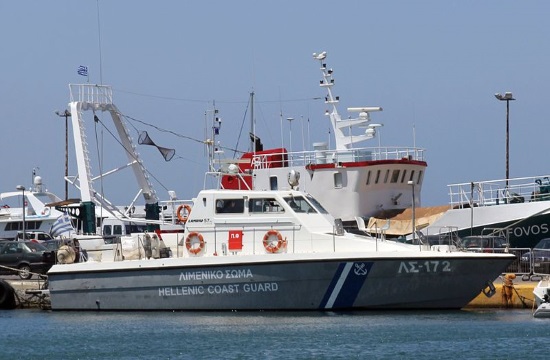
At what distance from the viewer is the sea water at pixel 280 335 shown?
2480 cm

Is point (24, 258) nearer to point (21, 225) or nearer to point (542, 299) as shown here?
point (542, 299)

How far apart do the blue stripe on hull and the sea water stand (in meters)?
0.27

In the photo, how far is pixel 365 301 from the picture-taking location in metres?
29.7

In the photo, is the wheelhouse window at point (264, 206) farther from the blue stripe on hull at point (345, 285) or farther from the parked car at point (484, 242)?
the parked car at point (484, 242)

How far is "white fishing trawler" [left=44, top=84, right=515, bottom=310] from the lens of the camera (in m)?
29.3

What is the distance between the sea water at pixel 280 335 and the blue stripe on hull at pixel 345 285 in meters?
0.27

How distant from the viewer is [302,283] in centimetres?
2966

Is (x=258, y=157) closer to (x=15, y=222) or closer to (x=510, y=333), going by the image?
(x=510, y=333)

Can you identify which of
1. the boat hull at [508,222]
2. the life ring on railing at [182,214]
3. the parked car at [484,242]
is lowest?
the parked car at [484,242]

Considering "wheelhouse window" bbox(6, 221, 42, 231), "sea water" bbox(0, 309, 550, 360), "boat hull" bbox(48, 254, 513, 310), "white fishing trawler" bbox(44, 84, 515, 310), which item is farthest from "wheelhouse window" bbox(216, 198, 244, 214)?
"wheelhouse window" bbox(6, 221, 42, 231)

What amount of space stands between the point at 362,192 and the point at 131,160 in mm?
7926

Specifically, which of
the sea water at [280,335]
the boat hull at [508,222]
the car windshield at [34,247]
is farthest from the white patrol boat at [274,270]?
the boat hull at [508,222]

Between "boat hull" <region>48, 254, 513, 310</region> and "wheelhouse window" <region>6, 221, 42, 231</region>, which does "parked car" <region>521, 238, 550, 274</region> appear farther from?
"wheelhouse window" <region>6, 221, 42, 231</region>

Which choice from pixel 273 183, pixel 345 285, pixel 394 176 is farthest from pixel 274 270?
pixel 394 176
